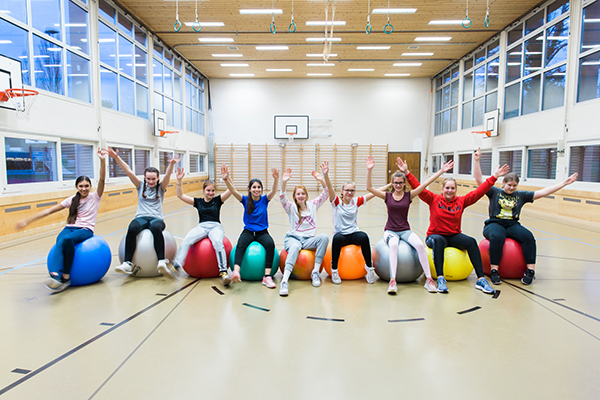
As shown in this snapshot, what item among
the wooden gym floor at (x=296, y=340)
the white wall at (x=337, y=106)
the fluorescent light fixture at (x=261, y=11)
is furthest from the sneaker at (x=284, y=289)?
the white wall at (x=337, y=106)

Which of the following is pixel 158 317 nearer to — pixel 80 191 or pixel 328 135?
pixel 80 191

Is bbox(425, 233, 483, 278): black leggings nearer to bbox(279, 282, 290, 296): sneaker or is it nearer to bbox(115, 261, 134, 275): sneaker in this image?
bbox(279, 282, 290, 296): sneaker

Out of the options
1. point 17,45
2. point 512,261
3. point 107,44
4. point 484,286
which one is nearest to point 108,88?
point 107,44

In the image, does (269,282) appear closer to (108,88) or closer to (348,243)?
(348,243)

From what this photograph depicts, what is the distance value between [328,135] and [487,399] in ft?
54.6

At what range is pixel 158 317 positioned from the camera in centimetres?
308

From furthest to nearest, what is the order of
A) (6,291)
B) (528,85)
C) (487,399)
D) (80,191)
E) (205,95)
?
(205,95) → (528,85) → (80,191) → (6,291) → (487,399)

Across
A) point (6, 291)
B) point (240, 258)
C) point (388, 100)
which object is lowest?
point (6, 291)

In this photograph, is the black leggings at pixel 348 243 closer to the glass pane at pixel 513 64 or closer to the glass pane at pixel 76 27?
the glass pane at pixel 76 27

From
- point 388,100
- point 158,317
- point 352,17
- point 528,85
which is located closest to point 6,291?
point 158,317

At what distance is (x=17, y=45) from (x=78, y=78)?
1.84 metres

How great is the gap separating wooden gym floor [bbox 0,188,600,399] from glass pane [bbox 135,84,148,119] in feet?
26.2

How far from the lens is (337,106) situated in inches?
705

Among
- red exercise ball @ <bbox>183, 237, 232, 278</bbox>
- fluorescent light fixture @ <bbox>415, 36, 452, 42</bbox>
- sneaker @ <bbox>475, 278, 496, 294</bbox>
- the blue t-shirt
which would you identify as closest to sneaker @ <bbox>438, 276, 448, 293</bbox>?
sneaker @ <bbox>475, 278, 496, 294</bbox>
